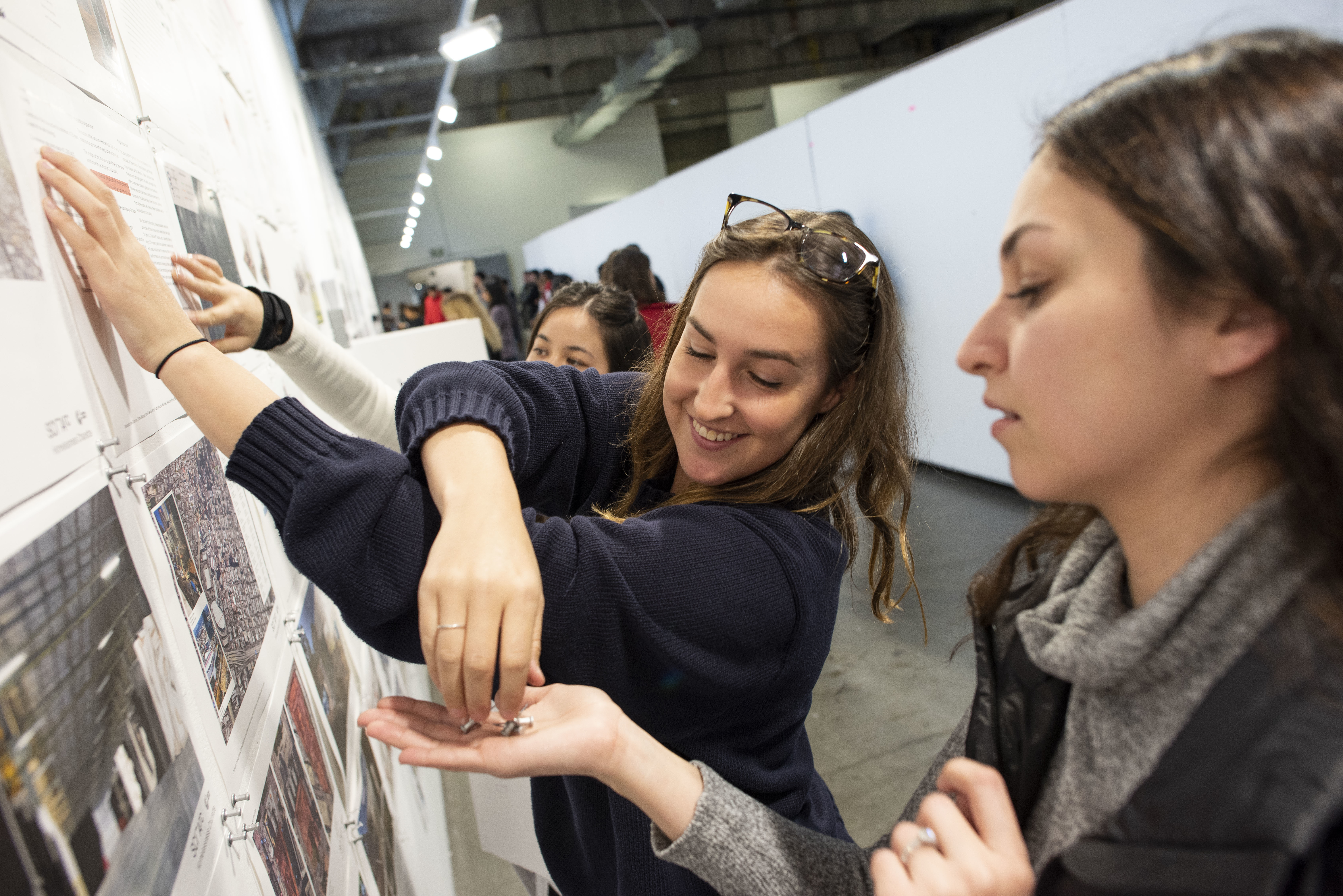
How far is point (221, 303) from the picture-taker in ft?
3.93

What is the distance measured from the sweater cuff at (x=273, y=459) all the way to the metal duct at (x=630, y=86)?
37.9 feet

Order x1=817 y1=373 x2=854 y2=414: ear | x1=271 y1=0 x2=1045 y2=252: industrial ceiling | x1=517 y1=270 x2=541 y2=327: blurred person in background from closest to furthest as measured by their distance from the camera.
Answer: x1=817 y1=373 x2=854 y2=414: ear, x1=271 y1=0 x2=1045 y2=252: industrial ceiling, x1=517 y1=270 x2=541 y2=327: blurred person in background

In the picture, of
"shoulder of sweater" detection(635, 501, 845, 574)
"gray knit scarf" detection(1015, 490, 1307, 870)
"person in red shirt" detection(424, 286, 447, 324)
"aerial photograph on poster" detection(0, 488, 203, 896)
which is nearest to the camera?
"aerial photograph on poster" detection(0, 488, 203, 896)

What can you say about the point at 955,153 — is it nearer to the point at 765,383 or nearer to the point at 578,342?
the point at 578,342

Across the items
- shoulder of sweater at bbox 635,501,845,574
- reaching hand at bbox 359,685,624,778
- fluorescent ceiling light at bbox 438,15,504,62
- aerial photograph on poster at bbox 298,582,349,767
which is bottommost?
aerial photograph on poster at bbox 298,582,349,767

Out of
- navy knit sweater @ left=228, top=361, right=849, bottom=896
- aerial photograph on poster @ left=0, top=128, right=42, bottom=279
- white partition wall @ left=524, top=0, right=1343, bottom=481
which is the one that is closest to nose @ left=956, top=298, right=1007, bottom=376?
navy knit sweater @ left=228, top=361, right=849, bottom=896

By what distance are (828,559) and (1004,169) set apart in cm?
394

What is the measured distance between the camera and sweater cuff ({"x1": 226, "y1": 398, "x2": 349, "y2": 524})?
32.0 inches

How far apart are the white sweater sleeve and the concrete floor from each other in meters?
1.34

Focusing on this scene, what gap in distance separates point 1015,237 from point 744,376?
54 cm

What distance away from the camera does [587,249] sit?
41.0 feet

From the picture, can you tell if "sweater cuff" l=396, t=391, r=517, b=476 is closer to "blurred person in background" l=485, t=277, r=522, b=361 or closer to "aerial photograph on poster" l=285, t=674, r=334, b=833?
"aerial photograph on poster" l=285, t=674, r=334, b=833

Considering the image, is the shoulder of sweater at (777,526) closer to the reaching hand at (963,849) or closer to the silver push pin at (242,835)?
the reaching hand at (963,849)

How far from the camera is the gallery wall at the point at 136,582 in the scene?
0.52 metres
